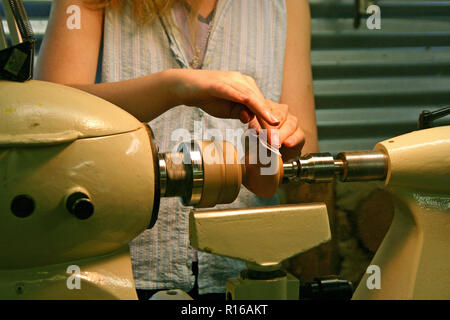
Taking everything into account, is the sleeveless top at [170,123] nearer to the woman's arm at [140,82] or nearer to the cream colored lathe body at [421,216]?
the woman's arm at [140,82]

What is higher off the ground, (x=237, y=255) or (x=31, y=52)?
(x=31, y=52)

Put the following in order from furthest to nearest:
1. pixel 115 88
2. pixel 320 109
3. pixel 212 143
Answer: pixel 320 109, pixel 115 88, pixel 212 143

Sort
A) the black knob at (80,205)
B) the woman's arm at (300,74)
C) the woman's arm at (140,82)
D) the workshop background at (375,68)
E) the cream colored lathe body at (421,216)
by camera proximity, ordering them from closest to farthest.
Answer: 1. the black knob at (80,205)
2. the cream colored lathe body at (421,216)
3. the woman's arm at (140,82)
4. the woman's arm at (300,74)
5. the workshop background at (375,68)

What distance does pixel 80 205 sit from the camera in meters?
0.64

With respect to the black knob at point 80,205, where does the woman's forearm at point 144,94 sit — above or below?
above

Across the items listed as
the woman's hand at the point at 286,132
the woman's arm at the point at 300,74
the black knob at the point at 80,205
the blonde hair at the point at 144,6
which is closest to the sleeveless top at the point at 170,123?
the blonde hair at the point at 144,6

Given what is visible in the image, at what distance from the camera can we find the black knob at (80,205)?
643 mm

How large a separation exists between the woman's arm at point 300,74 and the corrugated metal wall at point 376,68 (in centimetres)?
50

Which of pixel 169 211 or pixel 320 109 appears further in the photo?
pixel 320 109

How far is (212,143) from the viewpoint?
2.58 ft

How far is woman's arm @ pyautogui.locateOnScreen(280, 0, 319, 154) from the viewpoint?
5.69ft
